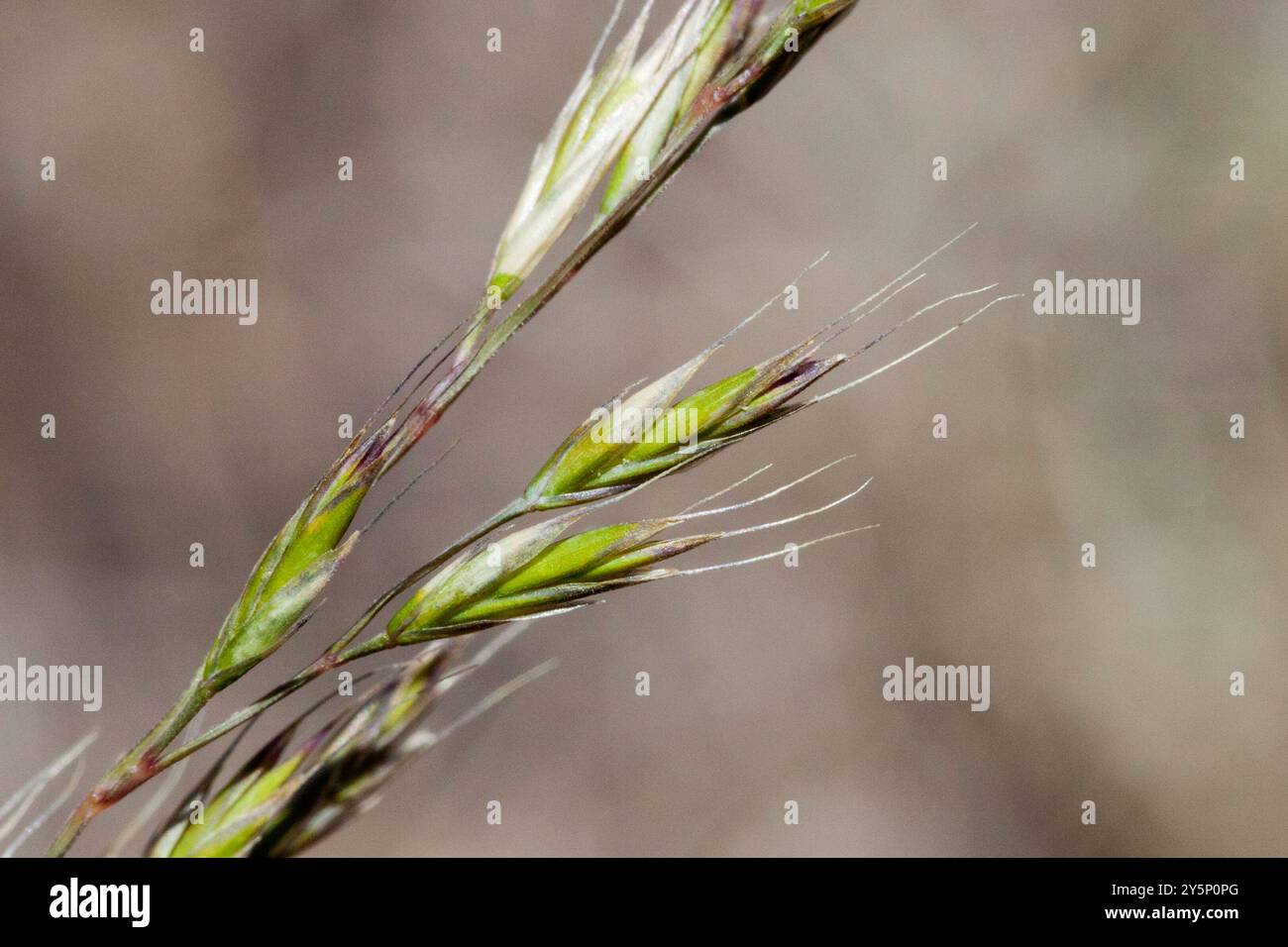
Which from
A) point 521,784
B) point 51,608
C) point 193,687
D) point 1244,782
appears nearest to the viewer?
point 193,687

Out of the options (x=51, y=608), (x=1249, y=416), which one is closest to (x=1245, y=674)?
(x=1249, y=416)

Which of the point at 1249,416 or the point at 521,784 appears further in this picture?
the point at 1249,416

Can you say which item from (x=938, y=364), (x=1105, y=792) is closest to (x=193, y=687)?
(x=938, y=364)

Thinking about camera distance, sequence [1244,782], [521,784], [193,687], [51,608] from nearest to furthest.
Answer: [193,687], [51,608], [521,784], [1244,782]

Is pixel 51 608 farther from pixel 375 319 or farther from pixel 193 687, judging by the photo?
pixel 193 687

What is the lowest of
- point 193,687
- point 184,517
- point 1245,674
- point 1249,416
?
point 1245,674

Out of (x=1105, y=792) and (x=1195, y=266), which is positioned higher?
(x=1195, y=266)
